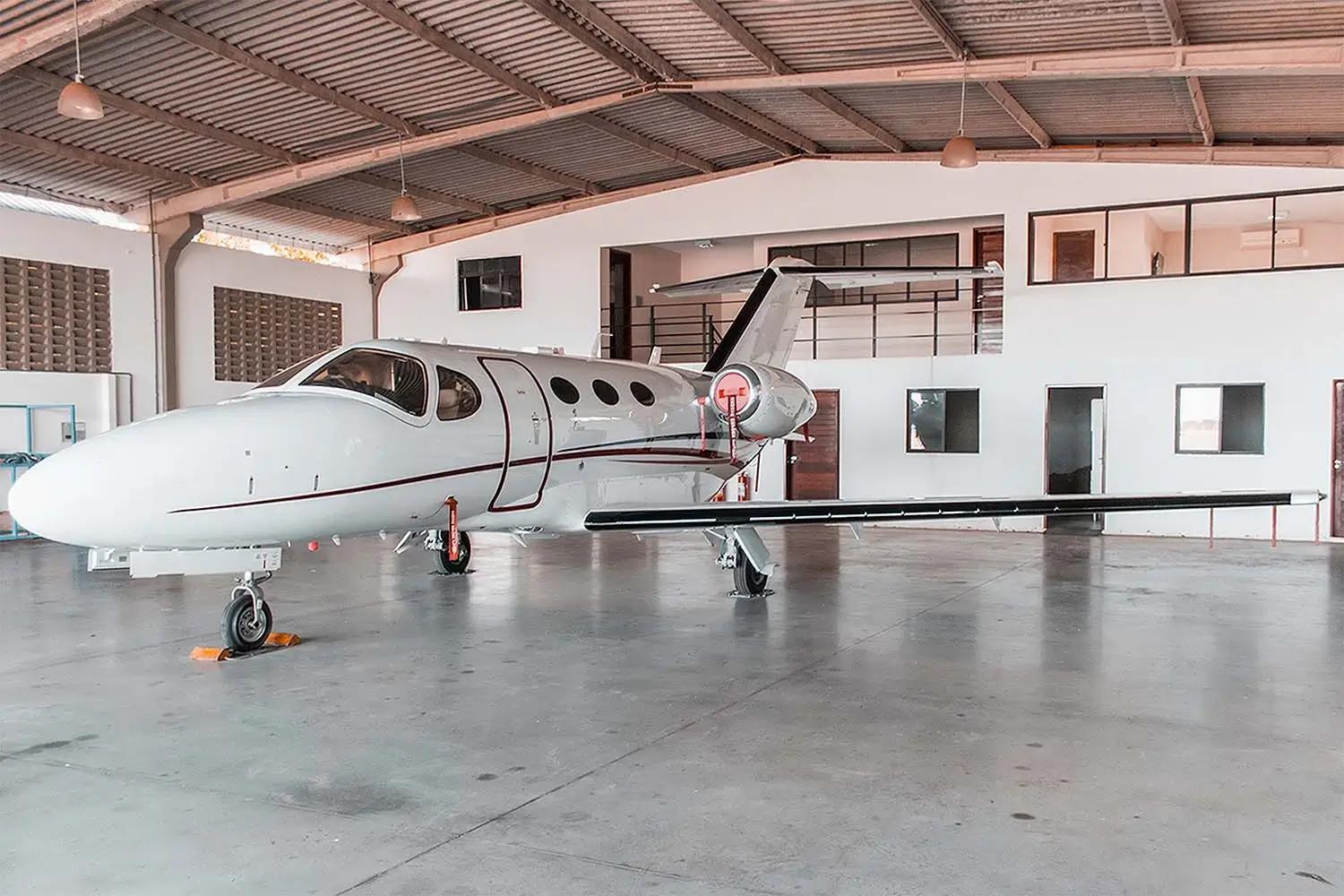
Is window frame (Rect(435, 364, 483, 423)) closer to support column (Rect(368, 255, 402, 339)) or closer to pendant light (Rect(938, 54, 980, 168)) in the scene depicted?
pendant light (Rect(938, 54, 980, 168))

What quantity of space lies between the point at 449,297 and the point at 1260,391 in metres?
16.3

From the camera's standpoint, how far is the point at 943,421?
757 inches

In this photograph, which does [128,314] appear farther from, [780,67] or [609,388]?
[780,67]

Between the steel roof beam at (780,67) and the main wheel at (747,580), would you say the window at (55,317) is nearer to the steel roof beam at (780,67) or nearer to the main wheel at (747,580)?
the steel roof beam at (780,67)

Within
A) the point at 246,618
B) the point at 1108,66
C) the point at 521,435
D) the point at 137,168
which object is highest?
the point at 1108,66

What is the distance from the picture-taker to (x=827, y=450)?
20375mm

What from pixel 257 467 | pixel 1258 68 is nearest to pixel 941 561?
pixel 1258 68

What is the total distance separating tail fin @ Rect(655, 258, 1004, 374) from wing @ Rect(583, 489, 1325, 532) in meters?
4.19

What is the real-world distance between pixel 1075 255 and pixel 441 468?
13662 millimetres

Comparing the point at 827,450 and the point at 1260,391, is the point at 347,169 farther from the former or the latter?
the point at 1260,391

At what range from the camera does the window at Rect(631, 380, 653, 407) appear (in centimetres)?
1137

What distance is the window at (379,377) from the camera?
8.17 metres

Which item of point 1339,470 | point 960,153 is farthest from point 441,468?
point 1339,470

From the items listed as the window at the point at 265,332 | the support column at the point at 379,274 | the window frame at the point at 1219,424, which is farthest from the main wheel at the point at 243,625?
the support column at the point at 379,274
